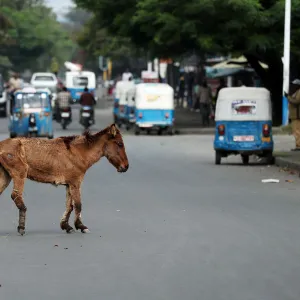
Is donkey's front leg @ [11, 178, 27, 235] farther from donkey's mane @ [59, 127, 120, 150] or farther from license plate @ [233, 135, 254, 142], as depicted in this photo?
license plate @ [233, 135, 254, 142]

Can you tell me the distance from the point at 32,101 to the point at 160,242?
26977mm

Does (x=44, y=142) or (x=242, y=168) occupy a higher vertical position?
(x=44, y=142)

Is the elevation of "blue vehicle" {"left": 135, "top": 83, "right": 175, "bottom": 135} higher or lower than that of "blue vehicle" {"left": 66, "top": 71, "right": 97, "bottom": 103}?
higher

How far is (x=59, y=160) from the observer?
13945 mm

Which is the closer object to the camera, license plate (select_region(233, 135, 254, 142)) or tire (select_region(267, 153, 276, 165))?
license plate (select_region(233, 135, 254, 142))

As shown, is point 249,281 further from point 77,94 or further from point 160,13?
point 77,94

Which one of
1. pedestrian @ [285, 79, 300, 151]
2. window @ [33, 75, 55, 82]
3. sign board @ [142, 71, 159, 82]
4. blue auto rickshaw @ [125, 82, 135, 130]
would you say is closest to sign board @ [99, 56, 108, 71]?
window @ [33, 75, 55, 82]

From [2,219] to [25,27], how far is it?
115 meters

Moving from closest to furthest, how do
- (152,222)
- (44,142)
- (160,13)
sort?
(44,142) → (152,222) → (160,13)

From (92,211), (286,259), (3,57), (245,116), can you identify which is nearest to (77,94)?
(3,57)

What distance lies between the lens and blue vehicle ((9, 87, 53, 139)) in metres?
39.0

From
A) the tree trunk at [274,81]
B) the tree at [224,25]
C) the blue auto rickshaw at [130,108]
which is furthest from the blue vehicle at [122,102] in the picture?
the tree trunk at [274,81]

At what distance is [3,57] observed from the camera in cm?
12369

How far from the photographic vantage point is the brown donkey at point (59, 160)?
45.0 ft
